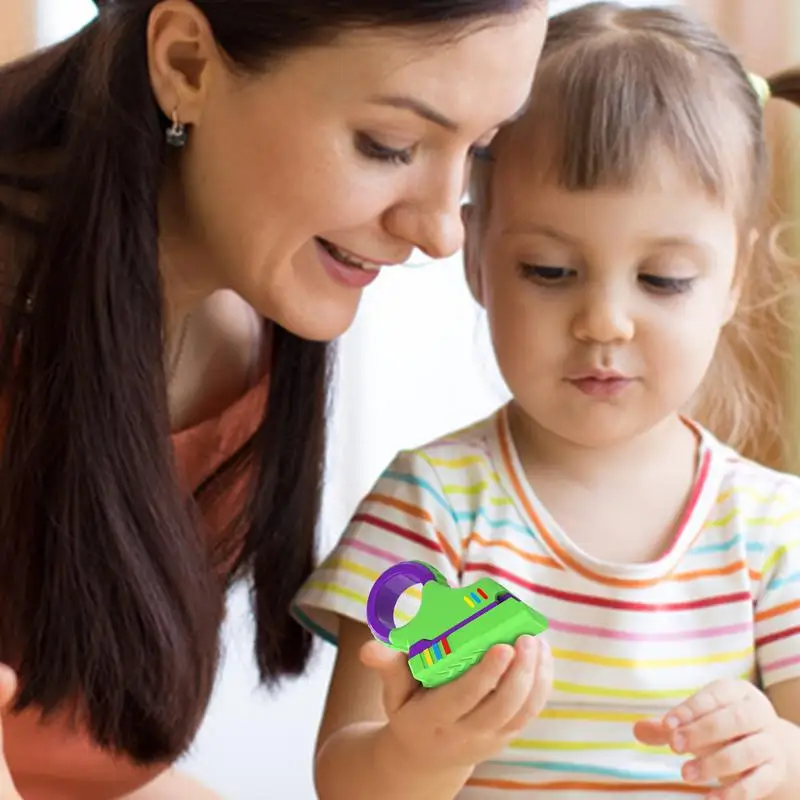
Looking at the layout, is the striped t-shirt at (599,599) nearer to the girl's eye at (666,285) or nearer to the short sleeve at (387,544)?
the short sleeve at (387,544)

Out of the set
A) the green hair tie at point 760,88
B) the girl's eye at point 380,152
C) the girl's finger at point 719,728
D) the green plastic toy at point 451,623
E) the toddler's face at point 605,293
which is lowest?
the girl's finger at point 719,728

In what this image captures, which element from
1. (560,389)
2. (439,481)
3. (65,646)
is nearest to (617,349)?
(560,389)

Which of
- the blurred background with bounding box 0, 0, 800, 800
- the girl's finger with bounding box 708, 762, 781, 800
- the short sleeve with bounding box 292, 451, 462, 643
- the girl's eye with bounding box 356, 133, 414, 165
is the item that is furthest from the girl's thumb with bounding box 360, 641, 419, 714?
the blurred background with bounding box 0, 0, 800, 800

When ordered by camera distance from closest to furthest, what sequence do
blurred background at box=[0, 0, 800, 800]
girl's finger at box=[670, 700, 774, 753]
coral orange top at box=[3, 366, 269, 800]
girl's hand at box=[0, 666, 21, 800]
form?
girl's hand at box=[0, 666, 21, 800]
girl's finger at box=[670, 700, 774, 753]
coral orange top at box=[3, 366, 269, 800]
blurred background at box=[0, 0, 800, 800]

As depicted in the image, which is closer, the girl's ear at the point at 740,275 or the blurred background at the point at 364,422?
the girl's ear at the point at 740,275

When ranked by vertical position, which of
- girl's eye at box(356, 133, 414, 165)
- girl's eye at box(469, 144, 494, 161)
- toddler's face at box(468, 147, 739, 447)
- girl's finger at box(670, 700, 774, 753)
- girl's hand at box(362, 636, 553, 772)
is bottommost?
girl's finger at box(670, 700, 774, 753)

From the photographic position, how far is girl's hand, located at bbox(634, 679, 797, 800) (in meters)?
0.74

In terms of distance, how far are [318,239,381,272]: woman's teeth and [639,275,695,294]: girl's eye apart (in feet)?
0.61

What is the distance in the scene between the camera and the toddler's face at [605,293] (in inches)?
31.8

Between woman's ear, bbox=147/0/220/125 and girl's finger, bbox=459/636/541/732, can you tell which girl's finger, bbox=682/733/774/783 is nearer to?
girl's finger, bbox=459/636/541/732

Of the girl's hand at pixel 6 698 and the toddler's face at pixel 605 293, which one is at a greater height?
the toddler's face at pixel 605 293

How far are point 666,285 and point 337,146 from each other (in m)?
0.23

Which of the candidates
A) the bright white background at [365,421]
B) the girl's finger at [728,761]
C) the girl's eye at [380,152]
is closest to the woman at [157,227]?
the girl's eye at [380,152]

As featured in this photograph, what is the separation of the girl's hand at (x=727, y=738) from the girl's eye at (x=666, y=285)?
0.83ft
